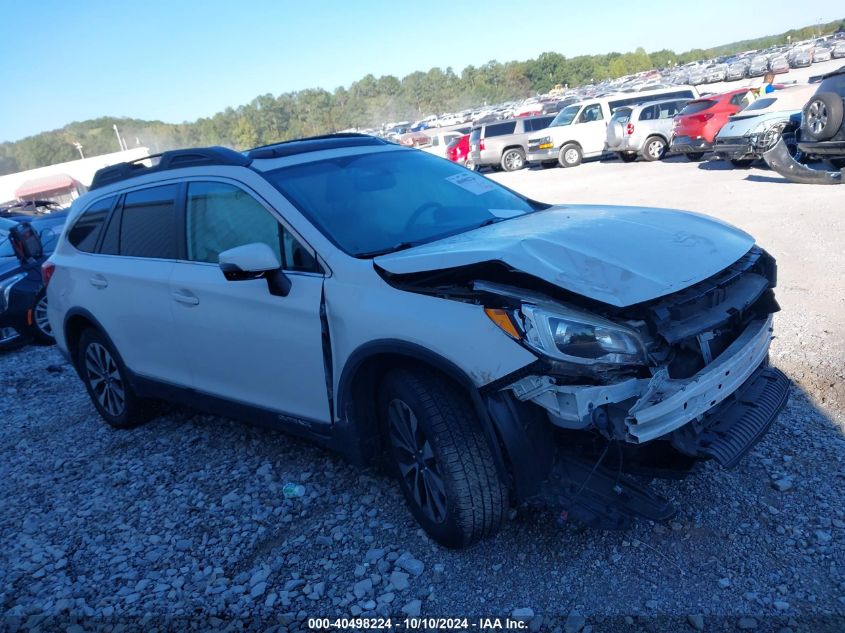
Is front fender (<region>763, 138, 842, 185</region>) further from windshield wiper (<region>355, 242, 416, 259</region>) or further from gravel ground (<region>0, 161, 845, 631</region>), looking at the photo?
windshield wiper (<region>355, 242, 416, 259</region>)

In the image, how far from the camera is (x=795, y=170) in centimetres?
1101

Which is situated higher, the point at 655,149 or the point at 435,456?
the point at 435,456

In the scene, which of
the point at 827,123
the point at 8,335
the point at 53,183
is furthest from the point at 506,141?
the point at 53,183

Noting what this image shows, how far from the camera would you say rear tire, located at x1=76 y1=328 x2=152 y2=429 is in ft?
16.5

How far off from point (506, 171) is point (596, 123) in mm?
3395

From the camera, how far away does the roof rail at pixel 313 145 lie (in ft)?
13.1

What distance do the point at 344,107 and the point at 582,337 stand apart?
10460cm

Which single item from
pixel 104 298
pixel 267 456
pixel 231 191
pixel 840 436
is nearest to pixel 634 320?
pixel 840 436

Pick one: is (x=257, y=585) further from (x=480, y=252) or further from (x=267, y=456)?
(x=480, y=252)

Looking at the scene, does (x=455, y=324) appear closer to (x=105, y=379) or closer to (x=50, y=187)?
(x=105, y=379)

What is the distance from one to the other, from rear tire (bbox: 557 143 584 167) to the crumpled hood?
18857mm

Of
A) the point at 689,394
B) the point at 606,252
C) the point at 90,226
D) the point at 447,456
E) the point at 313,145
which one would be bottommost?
the point at 447,456

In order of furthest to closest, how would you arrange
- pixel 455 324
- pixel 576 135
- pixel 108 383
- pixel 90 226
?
pixel 576 135 < pixel 108 383 < pixel 90 226 < pixel 455 324

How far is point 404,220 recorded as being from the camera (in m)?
3.68
